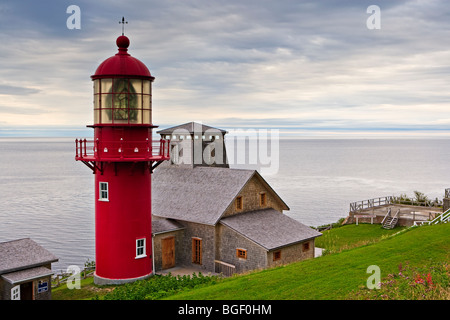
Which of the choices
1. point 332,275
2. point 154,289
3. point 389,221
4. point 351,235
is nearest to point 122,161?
point 154,289

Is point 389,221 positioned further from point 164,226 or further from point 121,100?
point 121,100

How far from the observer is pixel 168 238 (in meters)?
25.2

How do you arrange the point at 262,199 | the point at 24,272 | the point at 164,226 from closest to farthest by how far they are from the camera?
the point at 24,272
the point at 164,226
the point at 262,199

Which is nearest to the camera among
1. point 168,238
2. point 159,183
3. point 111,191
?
point 111,191

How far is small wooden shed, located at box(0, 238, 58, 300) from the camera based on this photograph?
18.0 meters

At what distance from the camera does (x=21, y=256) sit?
19.2m

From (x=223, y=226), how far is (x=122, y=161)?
705 centimetres

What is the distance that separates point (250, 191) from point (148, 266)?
7699mm

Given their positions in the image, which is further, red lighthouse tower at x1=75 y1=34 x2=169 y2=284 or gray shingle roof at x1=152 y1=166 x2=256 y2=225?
gray shingle roof at x1=152 y1=166 x2=256 y2=225

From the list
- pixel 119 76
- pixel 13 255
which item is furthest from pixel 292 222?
pixel 13 255

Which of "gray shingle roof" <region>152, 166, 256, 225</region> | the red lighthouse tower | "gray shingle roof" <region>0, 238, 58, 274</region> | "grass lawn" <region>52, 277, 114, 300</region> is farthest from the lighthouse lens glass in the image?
"grass lawn" <region>52, 277, 114, 300</region>

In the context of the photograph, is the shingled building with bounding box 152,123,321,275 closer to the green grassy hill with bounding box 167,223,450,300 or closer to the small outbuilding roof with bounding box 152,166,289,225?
the small outbuilding roof with bounding box 152,166,289,225

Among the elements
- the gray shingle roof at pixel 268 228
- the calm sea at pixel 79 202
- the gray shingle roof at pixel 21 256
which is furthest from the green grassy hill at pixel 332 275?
the calm sea at pixel 79 202
